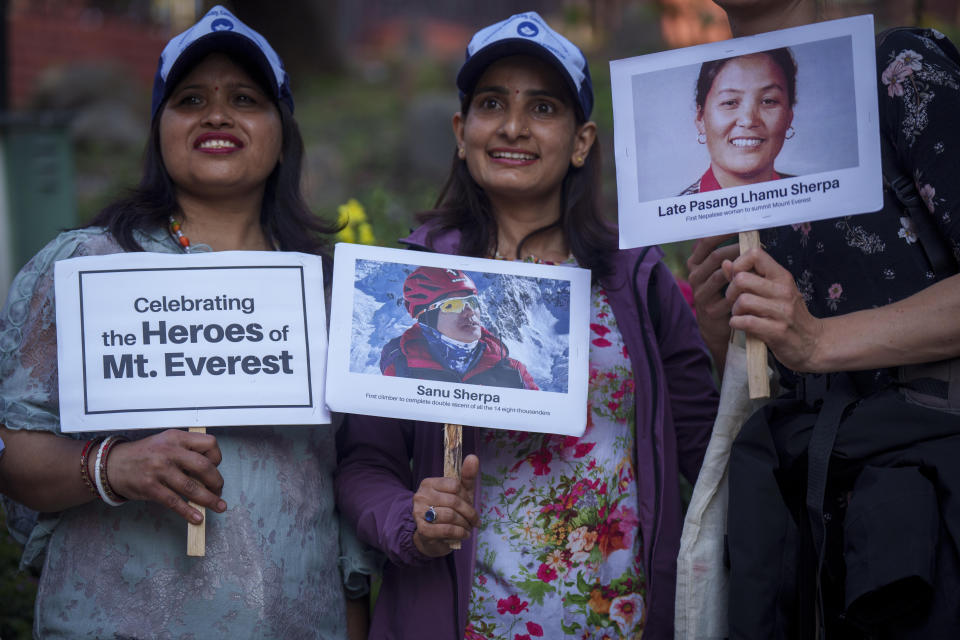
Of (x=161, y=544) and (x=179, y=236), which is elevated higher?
(x=179, y=236)

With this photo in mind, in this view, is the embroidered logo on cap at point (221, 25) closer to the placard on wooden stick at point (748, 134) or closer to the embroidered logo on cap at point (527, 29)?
the embroidered logo on cap at point (527, 29)

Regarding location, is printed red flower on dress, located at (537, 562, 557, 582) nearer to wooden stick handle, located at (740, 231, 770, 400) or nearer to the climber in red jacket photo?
the climber in red jacket photo

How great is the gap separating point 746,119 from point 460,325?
3.06 feet

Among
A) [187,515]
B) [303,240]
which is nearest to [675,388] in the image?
[303,240]

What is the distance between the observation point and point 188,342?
102 inches

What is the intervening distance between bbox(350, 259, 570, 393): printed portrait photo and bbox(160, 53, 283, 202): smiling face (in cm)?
47

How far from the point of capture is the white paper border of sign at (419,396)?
8.42ft

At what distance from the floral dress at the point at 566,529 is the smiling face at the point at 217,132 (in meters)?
1.05

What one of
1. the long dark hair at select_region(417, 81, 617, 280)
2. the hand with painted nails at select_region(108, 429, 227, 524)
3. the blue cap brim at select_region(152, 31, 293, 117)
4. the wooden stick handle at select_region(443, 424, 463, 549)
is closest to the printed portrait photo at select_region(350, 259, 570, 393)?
the wooden stick handle at select_region(443, 424, 463, 549)

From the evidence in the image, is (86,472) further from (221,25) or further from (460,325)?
(221,25)

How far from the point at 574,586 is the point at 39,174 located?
632 centimetres

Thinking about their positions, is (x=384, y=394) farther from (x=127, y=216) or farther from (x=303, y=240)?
(x=127, y=216)

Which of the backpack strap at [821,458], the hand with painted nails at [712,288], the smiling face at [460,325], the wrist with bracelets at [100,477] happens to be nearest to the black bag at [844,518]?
the backpack strap at [821,458]

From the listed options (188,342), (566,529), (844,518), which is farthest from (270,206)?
(844,518)
